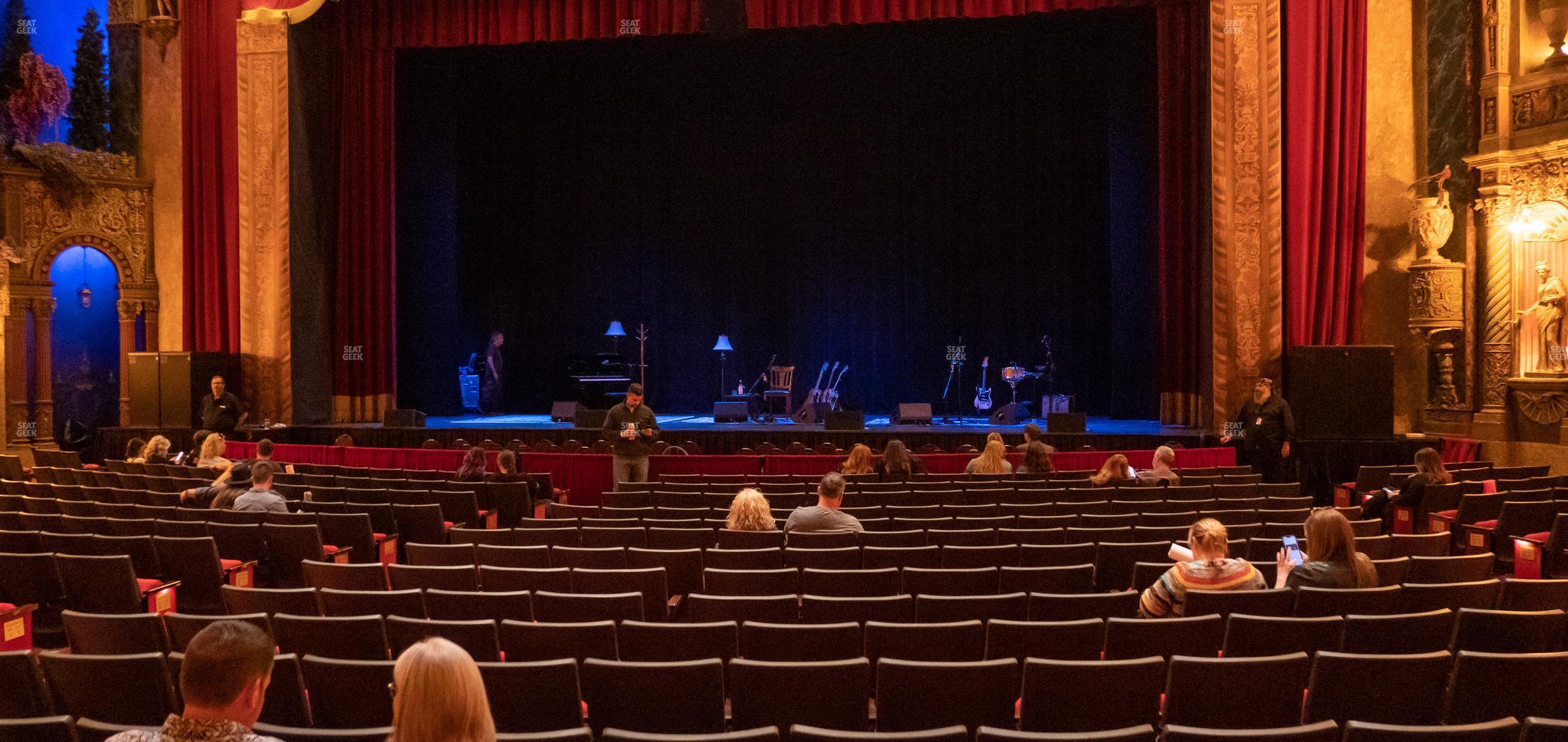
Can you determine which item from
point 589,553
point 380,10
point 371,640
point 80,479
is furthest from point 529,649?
point 380,10

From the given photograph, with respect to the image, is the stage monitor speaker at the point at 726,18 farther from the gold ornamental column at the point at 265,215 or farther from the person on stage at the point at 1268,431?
the person on stage at the point at 1268,431

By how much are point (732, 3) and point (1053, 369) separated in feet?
28.0

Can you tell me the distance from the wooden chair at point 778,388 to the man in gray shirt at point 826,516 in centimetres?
1143

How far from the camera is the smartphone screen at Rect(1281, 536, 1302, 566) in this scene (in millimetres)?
5172

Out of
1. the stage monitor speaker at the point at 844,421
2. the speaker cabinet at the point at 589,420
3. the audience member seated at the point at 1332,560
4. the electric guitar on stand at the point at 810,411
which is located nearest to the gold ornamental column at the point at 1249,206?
the stage monitor speaker at the point at 844,421

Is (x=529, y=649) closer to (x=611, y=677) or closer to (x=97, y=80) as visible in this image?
(x=611, y=677)

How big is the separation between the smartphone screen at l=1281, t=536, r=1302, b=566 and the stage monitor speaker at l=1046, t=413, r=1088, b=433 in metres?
9.30

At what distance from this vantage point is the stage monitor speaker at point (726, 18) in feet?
50.5

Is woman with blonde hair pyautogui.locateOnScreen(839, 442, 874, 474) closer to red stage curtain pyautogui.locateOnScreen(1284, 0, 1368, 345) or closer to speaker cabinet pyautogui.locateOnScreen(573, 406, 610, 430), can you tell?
speaker cabinet pyautogui.locateOnScreen(573, 406, 610, 430)

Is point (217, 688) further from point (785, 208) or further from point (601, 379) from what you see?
point (785, 208)

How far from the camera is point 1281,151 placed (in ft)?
45.3

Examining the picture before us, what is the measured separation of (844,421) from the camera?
15062mm

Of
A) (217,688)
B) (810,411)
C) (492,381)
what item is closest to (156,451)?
(217,688)

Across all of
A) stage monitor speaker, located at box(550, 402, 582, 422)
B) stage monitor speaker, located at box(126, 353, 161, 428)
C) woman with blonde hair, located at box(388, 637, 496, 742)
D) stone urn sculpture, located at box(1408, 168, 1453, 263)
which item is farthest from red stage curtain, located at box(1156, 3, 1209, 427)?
stage monitor speaker, located at box(126, 353, 161, 428)
